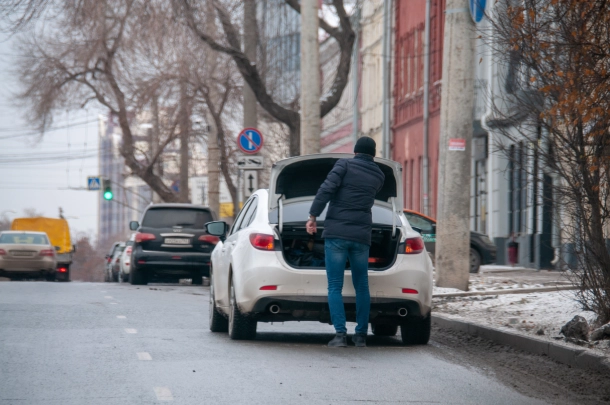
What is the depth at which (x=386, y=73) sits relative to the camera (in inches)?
1665

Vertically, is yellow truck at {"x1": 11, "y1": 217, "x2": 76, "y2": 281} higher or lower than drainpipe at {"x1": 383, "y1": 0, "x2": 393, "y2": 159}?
lower

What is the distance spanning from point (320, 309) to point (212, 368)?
78.3 inches

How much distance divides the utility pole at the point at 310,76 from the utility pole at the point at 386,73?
17.4 meters

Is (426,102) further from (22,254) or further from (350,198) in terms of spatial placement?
(350,198)

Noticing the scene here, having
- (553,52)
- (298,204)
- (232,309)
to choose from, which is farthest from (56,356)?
(553,52)

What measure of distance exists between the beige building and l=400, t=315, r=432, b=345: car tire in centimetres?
3687

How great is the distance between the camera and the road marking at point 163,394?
753 centimetres

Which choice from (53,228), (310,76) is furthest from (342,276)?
(53,228)

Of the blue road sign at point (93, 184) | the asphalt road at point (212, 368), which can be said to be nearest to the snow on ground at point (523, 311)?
the asphalt road at point (212, 368)

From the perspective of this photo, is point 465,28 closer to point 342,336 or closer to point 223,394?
point 342,336

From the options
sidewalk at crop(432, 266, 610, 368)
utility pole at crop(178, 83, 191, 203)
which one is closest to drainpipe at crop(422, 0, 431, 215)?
utility pole at crop(178, 83, 191, 203)

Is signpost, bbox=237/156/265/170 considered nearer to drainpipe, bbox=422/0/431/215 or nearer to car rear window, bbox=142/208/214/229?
car rear window, bbox=142/208/214/229

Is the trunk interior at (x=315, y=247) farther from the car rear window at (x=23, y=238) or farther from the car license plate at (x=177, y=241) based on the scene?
the car rear window at (x=23, y=238)

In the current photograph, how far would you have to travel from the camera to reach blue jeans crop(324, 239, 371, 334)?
10664 millimetres
